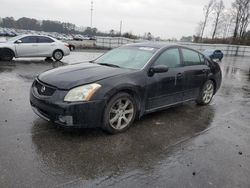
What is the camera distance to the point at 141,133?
4.58m

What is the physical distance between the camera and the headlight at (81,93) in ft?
12.9

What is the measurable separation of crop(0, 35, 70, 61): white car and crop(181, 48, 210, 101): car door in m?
9.77

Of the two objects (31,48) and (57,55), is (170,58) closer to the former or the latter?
(31,48)

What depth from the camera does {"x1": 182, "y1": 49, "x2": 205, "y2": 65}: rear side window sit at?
578 cm

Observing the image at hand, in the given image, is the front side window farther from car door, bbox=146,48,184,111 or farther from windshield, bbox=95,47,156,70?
windshield, bbox=95,47,156,70

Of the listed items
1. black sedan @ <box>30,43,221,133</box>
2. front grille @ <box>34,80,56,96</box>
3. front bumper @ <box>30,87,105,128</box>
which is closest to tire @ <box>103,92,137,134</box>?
black sedan @ <box>30,43,221,133</box>

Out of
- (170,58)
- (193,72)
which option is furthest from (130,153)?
(193,72)

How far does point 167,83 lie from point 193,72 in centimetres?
104

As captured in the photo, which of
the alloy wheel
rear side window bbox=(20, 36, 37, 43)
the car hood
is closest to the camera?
the car hood

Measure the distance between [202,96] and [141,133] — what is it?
2565 mm

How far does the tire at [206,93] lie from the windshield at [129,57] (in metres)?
1.99

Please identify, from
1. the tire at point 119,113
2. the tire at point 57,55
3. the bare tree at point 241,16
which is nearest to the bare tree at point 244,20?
the bare tree at point 241,16

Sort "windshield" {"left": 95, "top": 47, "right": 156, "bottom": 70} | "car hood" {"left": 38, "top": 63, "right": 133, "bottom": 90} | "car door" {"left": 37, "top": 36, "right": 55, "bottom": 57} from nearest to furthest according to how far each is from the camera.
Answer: "car hood" {"left": 38, "top": 63, "right": 133, "bottom": 90} < "windshield" {"left": 95, "top": 47, "right": 156, "bottom": 70} < "car door" {"left": 37, "top": 36, "right": 55, "bottom": 57}

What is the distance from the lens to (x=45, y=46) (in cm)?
1383
